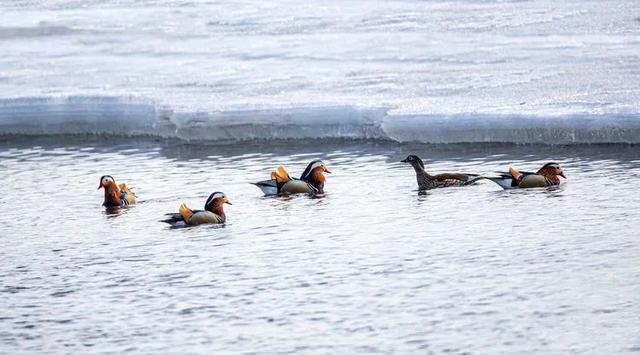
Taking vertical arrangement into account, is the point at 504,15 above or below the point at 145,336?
above

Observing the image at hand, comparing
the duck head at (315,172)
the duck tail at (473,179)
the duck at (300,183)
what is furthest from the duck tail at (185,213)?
the duck tail at (473,179)

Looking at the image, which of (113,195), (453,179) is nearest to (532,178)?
(453,179)

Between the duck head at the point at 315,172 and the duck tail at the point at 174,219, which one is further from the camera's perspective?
the duck head at the point at 315,172

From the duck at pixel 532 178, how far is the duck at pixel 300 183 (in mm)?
1505

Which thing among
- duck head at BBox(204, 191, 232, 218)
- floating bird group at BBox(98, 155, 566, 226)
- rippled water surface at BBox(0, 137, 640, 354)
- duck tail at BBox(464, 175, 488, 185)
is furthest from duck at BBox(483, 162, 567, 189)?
duck head at BBox(204, 191, 232, 218)

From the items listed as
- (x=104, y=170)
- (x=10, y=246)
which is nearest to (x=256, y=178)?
(x=104, y=170)

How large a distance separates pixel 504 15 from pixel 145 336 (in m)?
14.7

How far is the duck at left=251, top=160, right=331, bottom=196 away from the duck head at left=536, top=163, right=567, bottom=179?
1925mm

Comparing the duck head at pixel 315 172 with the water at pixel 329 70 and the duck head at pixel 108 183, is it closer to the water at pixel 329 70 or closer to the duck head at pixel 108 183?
the duck head at pixel 108 183

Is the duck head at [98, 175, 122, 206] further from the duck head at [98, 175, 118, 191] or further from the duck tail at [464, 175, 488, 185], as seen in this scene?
the duck tail at [464, 175, 488, 185]

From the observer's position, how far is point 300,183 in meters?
12.4

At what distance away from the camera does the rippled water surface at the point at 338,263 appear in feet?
25.9

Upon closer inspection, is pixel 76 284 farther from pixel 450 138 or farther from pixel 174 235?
pixel 450 138

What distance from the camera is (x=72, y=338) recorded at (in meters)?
8.05
